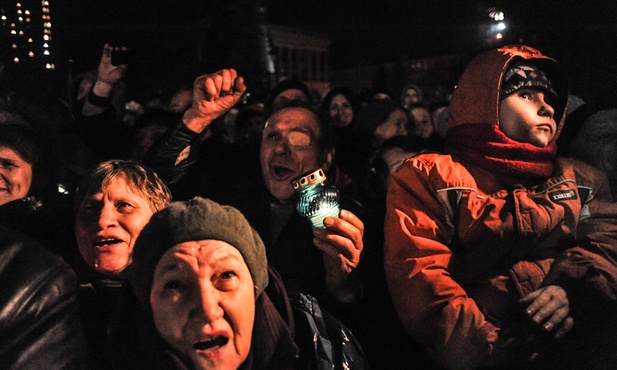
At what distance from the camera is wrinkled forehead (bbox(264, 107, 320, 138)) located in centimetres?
289

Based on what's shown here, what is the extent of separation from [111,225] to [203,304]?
0.61 metres

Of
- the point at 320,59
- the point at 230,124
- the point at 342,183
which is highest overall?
the point at 342,183

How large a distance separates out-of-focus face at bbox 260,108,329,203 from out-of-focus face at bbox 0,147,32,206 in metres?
1.16

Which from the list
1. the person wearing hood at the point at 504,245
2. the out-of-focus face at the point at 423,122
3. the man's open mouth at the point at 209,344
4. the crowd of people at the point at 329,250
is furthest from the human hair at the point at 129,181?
the out-of-focus face at the point at 423,122

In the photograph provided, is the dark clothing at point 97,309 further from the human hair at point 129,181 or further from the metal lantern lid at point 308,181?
the metal lantern lid at point 308,181

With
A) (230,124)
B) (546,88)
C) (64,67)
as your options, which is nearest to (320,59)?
(230,124)

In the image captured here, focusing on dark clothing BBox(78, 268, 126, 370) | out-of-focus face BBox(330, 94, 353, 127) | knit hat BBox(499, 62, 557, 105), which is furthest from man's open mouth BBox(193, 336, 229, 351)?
out-of-focus face BBox(330, 94, 353, 127)

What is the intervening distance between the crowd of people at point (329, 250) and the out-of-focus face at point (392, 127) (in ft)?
5.53

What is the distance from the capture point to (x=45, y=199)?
2662 millimetres

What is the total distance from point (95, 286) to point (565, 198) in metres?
1.87

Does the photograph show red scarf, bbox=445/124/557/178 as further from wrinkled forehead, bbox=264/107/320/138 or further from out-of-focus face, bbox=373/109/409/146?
out-of-focus face, bbox=373/109/409/146

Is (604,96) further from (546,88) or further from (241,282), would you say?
(241,282)

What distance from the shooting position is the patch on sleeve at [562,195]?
220 centimetres

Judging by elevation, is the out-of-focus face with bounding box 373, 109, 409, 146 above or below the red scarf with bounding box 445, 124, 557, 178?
below
